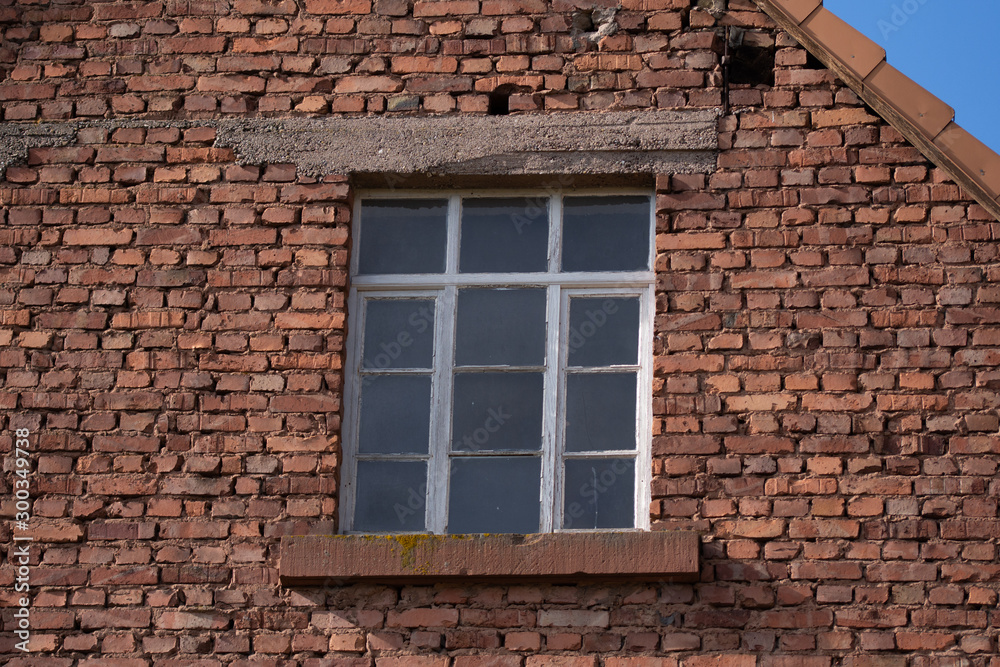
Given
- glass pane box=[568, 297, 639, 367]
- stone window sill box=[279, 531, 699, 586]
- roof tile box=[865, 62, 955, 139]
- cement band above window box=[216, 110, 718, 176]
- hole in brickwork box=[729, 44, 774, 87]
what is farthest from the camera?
hole in brickwork box=[729, 44, 774, 87]

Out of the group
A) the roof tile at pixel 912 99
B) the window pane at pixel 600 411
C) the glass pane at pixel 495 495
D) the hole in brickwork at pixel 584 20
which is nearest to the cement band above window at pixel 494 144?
the hole in brickwork at pixel 584 20

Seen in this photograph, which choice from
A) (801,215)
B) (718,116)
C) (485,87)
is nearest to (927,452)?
(801,215)

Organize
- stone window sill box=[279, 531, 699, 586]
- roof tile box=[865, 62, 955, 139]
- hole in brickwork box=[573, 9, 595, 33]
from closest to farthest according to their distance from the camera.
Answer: stone window sill box=[279, 531, 699, 586]
roof tile box=[865, 62, 955, 139]
hole in brickwork box=[573, 9, 595, 33]

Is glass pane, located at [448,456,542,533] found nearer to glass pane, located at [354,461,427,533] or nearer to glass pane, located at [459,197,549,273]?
glass pane, located at [354,461,427,533]

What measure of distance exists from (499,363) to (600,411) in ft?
1.65

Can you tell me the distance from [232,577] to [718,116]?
2992 mm

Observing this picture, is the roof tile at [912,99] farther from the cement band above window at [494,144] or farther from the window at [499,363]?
the window at [499,363]

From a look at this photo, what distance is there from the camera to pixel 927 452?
18.5 feet

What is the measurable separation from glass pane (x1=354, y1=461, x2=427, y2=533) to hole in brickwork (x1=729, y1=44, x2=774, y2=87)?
2.35 metres

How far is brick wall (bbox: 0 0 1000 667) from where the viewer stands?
5496 millimetres

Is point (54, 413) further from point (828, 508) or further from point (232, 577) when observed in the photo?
point (828, 508)

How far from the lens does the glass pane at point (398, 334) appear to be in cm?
609

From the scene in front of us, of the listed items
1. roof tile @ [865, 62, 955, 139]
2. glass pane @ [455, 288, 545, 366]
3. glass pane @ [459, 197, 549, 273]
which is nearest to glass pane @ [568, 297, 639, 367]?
glass pane @ [455, 288, 545, 366]

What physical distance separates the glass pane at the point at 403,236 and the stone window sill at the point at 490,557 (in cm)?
135
